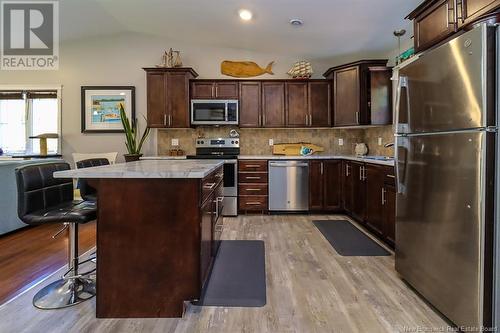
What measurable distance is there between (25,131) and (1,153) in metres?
0.50

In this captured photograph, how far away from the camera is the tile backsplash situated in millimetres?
4977

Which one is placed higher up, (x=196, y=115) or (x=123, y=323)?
(x=196, y=115)

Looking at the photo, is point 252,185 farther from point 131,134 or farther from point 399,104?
point 399,104

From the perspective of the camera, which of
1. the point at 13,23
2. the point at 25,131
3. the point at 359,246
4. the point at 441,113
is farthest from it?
the point at 25,131

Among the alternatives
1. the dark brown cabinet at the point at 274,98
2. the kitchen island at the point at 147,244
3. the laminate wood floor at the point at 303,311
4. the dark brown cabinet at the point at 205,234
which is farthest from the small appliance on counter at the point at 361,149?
the kitchen island at the point at 147,244

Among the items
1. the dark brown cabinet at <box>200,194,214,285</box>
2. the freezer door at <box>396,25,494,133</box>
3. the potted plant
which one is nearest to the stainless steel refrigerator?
the freezer door at <box>396,25,494,133</box>

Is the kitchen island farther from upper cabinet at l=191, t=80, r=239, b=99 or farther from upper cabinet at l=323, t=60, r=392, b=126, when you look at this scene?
upper cabinet at l=323, t=60, r=392, b=126

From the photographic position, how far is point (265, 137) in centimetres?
503

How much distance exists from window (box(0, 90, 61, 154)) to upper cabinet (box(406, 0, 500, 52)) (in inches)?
209

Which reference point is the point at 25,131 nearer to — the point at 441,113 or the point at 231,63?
the point at 231,63

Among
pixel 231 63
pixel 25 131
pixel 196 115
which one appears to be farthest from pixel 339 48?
pixel 25 131

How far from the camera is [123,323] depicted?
68.1 inches

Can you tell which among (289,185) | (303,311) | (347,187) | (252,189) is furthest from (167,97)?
(303,311)

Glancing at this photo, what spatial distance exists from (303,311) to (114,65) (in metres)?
4.82
